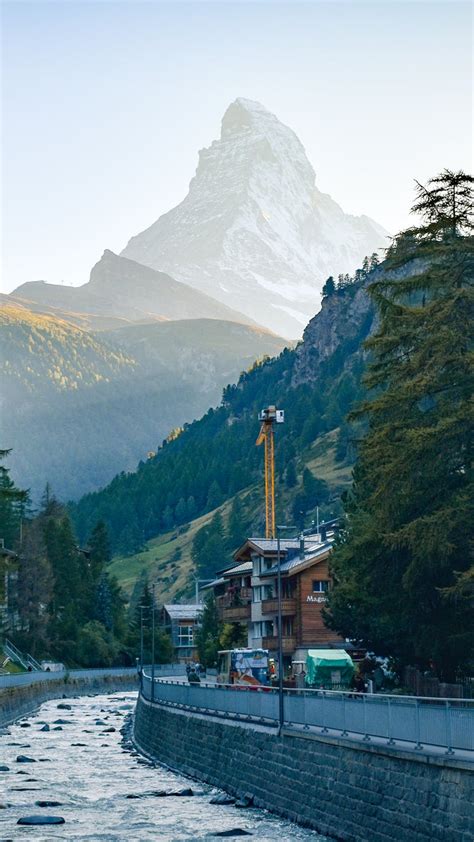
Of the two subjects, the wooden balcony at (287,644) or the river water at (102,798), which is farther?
the wooden balcony at (287,644)

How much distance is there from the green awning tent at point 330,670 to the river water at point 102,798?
9883 mm

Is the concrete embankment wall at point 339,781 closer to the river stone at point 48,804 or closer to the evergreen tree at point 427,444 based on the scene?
the river stone at point 48,804

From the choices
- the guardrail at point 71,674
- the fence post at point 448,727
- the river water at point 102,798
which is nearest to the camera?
the fence post at point 448,727

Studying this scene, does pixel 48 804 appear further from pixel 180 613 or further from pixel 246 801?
pixel 180 613

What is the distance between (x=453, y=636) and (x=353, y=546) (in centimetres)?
569

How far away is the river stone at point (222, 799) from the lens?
156ft

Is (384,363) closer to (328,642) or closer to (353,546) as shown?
(353,546)

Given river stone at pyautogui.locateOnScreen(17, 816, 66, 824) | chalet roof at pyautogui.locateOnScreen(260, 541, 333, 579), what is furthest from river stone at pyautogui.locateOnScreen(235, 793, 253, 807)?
chalet roof at pyautogui.locateOnScreen(260, 541, 333, 579)

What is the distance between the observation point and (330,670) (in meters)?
68.0

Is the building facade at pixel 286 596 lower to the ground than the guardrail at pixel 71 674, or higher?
higher

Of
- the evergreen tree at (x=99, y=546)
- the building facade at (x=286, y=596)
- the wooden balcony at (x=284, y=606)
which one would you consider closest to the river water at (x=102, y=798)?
the wooden balcony at (x=284, y=606)

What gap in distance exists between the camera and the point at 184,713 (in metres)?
62.1

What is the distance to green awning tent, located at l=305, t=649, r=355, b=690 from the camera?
2650 inches

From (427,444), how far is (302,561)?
48349 mm
